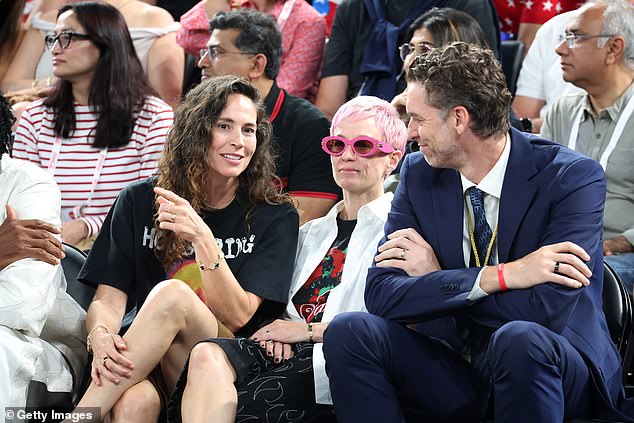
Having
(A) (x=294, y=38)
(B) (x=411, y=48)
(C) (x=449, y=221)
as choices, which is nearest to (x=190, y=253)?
(C) (x=449, y=221)

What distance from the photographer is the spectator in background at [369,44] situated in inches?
186

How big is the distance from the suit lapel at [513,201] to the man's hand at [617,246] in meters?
1.00

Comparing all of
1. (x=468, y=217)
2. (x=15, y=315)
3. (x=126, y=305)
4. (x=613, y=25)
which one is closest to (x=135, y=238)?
(x=126, y=305)

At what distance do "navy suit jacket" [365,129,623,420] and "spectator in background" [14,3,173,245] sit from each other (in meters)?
1.68

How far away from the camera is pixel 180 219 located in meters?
3.21

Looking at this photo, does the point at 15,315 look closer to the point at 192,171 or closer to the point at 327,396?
the point at 192,171

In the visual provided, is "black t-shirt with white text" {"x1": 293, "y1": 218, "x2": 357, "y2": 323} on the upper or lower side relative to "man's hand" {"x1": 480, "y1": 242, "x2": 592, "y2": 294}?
lower

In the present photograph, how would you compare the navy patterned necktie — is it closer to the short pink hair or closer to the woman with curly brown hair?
the short pink hair

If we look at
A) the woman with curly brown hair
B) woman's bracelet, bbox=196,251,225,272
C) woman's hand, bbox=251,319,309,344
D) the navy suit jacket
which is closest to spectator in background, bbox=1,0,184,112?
the woman with curly brown hair

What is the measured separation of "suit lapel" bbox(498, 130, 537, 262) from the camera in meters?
2.96

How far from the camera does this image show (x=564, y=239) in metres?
2.87

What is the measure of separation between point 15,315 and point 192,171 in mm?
756

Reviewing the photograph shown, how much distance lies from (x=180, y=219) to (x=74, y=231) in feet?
3.82

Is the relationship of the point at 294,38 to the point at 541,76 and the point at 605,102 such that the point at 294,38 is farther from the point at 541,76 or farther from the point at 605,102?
the point at 605,102
